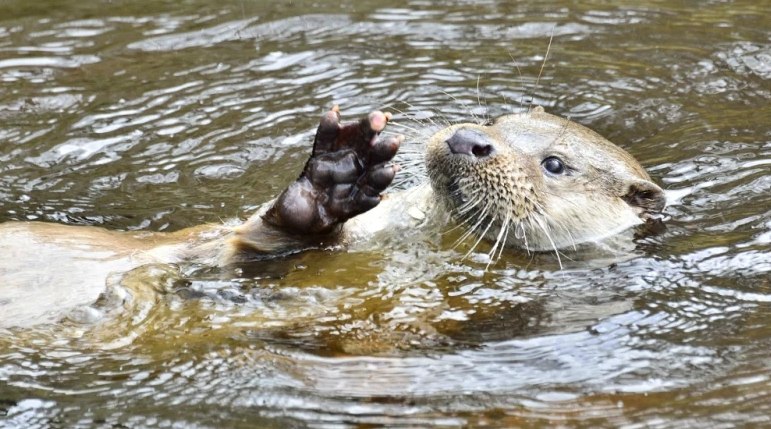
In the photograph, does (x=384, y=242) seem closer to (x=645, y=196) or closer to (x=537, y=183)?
(x=537, y=183)

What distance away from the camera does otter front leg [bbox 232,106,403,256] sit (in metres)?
3.53

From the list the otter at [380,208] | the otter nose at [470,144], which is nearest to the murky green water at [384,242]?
the otter at [380,208]

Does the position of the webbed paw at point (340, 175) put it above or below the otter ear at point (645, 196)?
above

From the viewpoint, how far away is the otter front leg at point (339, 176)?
353cm

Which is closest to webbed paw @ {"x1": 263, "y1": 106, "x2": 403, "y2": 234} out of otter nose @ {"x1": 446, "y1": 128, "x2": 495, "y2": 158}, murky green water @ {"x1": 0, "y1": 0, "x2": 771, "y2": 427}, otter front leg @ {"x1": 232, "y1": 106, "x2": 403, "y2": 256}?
otter front leg @ {"x1": 232, "y1": 106, "x2": 403, "y2": 256}

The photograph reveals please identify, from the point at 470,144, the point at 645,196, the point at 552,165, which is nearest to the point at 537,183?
the point at 552,165

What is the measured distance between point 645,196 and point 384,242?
42.3 inches

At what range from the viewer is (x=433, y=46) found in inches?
257

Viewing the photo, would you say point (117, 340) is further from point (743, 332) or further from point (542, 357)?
point (743, 332)

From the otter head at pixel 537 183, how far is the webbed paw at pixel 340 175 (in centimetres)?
46

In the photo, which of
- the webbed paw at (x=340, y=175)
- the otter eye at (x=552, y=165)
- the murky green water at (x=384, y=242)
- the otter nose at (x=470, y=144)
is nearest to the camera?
the murky green water at (x=384, y=242)

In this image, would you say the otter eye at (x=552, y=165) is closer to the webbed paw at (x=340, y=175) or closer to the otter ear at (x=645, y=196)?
the otter ear at (x=645, y=196)

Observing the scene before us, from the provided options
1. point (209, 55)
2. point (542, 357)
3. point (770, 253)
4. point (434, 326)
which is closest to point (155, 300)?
point (434, 326)

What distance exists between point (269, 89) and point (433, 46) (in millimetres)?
1085
